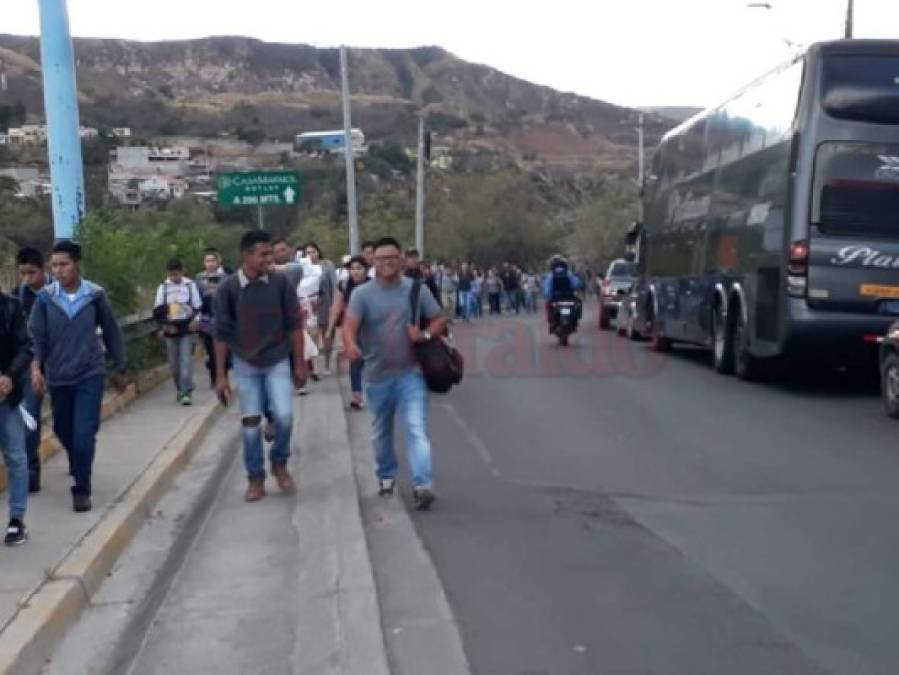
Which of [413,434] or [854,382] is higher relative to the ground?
[413,434]

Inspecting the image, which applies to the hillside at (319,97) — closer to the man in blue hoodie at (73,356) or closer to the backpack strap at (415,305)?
the man in blue hoodie at (73,356)

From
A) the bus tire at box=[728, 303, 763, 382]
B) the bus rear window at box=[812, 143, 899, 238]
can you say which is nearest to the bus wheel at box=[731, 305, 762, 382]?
the bus tire at box=[728, 303, 763, 382]

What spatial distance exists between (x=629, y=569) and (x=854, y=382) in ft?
42.0

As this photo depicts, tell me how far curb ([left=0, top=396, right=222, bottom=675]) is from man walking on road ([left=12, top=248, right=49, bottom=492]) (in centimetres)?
66

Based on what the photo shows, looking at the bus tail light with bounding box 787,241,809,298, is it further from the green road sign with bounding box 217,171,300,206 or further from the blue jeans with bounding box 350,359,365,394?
the green road sign with bounding box 217,171,300,206

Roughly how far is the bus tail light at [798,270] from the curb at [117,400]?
7734mm

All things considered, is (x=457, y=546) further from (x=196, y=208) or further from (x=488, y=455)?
(x=196, y=208)

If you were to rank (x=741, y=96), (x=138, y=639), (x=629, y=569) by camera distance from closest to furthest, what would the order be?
1. (x=138, y=639)
2. (x=629, y=569)
3. (x=741, y=96)

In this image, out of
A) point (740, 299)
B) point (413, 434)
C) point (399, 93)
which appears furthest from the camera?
point (399, 93)

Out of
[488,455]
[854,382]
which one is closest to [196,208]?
[854,382]

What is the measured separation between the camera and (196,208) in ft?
141

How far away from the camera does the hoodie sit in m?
9.65

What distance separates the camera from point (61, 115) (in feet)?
53.6

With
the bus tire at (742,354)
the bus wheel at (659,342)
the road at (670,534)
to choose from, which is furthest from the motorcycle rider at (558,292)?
the road at (670,534)
